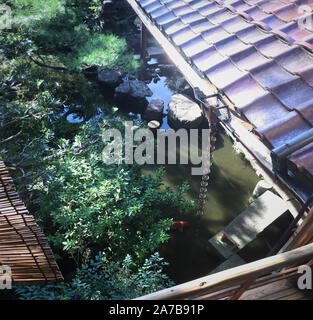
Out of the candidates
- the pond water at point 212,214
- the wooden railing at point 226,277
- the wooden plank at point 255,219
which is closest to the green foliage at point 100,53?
the pond water at point 212,214

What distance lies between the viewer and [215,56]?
11.9 ft

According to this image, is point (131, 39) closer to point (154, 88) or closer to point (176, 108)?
point (154, 88)

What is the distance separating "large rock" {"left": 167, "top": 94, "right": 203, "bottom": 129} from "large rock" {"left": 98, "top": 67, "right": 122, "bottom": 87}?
267 centimetres

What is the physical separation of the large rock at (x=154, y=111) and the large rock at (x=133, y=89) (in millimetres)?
841

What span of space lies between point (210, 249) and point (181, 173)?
272 cm

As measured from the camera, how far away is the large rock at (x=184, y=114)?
997cm

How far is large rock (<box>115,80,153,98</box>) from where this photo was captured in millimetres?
11070

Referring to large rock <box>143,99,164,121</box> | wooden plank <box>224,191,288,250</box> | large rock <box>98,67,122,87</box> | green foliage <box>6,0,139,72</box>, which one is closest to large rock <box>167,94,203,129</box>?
large rock <box>143,99,164,121</box>

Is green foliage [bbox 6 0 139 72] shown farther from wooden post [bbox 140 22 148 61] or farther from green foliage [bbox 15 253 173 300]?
green foliage [bbox 15 253 173 300]

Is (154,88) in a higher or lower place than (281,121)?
lower

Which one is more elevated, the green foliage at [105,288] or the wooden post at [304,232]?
the wooden post at [304,232]

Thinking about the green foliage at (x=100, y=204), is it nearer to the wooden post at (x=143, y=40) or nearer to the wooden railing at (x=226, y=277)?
the wooden railing at (x=226, y=277)

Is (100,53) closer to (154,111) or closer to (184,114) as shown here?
(154,111)

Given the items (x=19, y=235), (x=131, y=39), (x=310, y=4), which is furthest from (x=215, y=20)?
(x=131, y=39)
